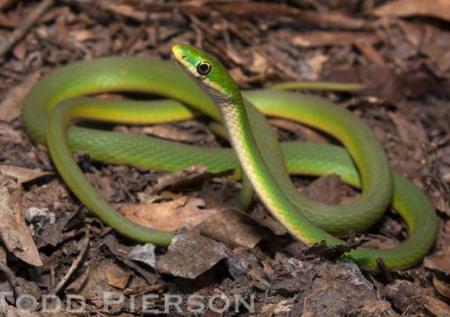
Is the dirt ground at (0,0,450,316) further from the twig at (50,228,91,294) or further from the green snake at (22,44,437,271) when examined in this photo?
the green snake at (22,44,437,271)

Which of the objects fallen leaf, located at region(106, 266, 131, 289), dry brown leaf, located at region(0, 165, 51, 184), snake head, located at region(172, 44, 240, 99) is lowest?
fallen leaf, located at region(106, 266, 131, 289)

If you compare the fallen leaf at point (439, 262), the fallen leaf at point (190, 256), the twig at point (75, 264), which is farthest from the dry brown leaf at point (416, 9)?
the twig at point (75, 264)

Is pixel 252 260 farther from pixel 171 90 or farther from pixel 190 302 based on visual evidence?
pixel 171 90

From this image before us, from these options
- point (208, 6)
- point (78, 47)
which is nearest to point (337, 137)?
point (208, 6)

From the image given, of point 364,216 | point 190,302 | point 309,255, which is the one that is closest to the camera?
point 190,302

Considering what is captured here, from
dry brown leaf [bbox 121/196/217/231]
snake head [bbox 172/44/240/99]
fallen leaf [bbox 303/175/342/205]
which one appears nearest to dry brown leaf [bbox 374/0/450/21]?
fallen leaf [bbox 303/175/342/205]

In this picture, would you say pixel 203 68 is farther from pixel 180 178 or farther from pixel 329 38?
pixel 329 38

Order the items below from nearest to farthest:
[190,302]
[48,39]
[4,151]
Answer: [190,302]
[4,151]
[48,39]
